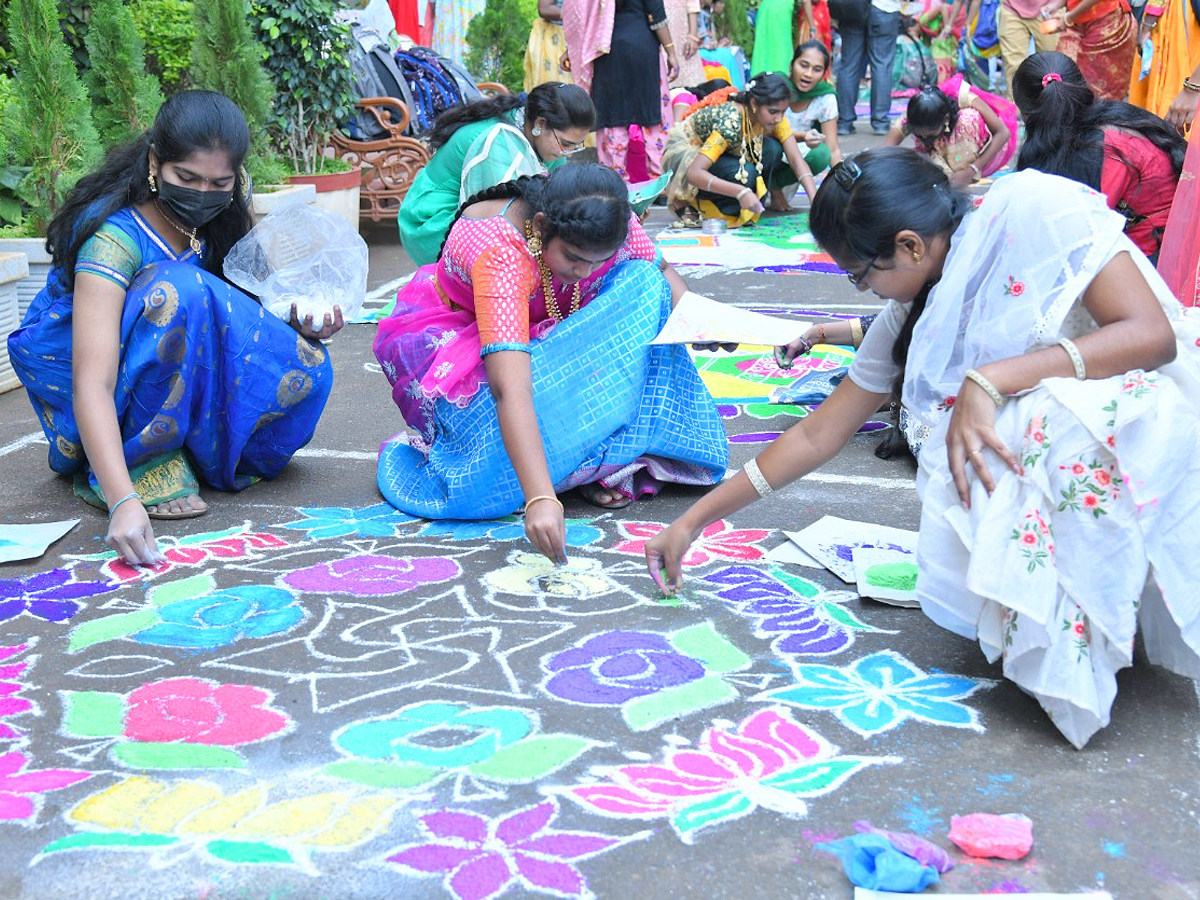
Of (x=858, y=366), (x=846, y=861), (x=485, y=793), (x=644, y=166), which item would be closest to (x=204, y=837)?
(x=485, y=793)

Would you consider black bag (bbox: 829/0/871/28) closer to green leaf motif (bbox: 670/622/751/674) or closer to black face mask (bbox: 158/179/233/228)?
black face mask (bbox: 158/179/233/228)

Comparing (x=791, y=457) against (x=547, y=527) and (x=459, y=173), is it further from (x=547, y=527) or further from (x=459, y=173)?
(x=459, y=173)

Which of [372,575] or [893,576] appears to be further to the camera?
[372,575]

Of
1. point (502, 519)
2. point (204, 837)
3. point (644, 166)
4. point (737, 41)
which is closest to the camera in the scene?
point (204, 837)

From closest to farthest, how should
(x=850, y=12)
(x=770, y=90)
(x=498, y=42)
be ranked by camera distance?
1. (x=770, y=90)
2. (x=850, y=12)
3. (x=498, y=42)

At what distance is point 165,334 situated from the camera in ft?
10.0

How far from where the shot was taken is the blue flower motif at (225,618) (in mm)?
2465

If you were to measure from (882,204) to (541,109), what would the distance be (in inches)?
94.9

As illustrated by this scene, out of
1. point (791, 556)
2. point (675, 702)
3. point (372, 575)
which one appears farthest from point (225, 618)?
point (791, 556)

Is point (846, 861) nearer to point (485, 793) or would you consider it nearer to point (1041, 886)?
point (1041, 886)

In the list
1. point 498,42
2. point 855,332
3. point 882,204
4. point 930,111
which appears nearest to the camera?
point 882,204

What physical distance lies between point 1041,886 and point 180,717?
4.47 feet

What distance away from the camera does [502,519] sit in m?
3.15

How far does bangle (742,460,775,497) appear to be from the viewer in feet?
7.80
